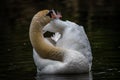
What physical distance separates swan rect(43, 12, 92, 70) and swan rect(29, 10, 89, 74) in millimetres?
103

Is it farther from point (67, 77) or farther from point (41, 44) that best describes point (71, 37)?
point (67, 77)

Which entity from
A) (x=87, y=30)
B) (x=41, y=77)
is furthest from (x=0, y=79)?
(x=87, y=30)

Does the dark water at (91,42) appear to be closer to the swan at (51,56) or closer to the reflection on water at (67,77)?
the reflection on water at (67,77)

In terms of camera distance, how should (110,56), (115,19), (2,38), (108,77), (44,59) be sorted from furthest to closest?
(115,19) < (2,38) < (110,56) < (44,59) < (108,77)

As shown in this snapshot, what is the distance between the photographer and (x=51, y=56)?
12.5 metres

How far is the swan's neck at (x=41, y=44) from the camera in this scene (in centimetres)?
1248

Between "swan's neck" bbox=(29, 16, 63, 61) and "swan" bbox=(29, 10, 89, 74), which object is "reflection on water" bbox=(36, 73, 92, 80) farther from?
"swan's neck" bbox=(29, 16, 63, 61)

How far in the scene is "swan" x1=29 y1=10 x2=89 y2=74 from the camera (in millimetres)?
12258

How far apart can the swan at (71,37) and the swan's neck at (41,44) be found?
17cm

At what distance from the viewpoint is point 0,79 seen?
11.8 meters

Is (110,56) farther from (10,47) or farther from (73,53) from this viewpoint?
(10,47)

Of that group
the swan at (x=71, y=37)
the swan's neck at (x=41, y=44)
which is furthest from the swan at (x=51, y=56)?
the swan at (x=71, y=37)

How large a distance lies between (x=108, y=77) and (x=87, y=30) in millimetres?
8702

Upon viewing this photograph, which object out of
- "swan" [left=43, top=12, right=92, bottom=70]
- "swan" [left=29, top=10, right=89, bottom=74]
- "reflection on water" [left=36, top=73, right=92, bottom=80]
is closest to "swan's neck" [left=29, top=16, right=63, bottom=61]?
"swan" [left=29, top=10, right=89, bottom=74]
